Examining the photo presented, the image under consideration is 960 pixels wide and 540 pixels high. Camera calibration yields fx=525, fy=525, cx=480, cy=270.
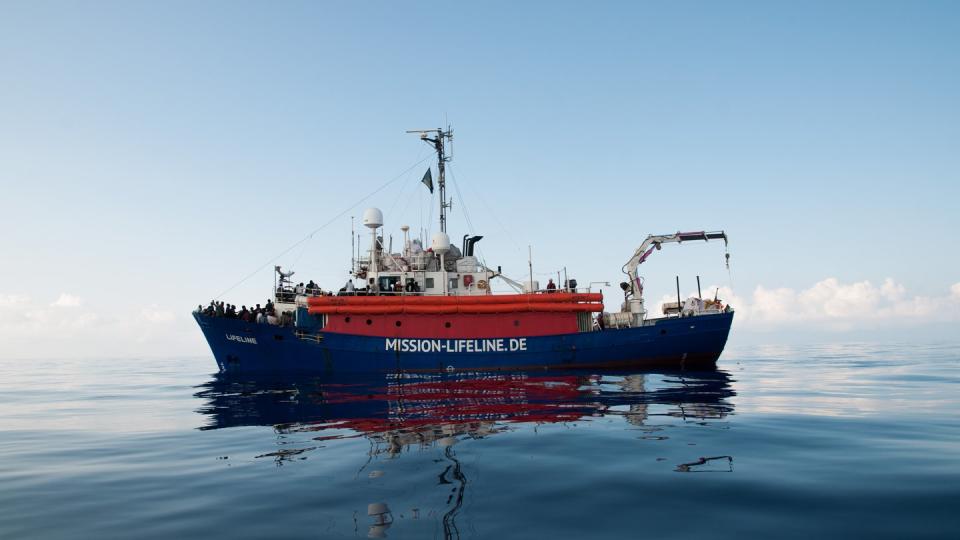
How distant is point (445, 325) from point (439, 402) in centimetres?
1193

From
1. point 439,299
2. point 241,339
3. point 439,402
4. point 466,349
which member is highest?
point 439,299

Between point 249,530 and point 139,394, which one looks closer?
point 249,530

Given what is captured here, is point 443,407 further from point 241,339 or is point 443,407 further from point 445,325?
point 241,339

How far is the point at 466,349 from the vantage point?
25.4 m

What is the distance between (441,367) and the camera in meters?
25.1

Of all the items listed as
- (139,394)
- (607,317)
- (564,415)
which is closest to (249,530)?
(564,415)

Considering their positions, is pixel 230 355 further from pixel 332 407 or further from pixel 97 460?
pixel 97 460

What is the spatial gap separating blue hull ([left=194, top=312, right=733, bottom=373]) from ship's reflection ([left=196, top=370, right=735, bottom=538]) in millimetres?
3064

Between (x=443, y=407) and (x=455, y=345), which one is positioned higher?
(x=455, y=345)

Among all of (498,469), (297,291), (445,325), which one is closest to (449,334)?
(445,325)

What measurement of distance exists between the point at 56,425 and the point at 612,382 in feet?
53.9

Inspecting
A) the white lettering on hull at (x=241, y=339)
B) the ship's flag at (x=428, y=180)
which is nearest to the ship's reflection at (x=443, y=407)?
the white lettering on hull at (x=241, y=339)

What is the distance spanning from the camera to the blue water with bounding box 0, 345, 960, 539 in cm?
491

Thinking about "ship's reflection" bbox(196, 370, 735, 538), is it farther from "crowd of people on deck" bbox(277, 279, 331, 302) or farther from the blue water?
"crowd of people on deck" bbox(277, 279, 331, 302)
